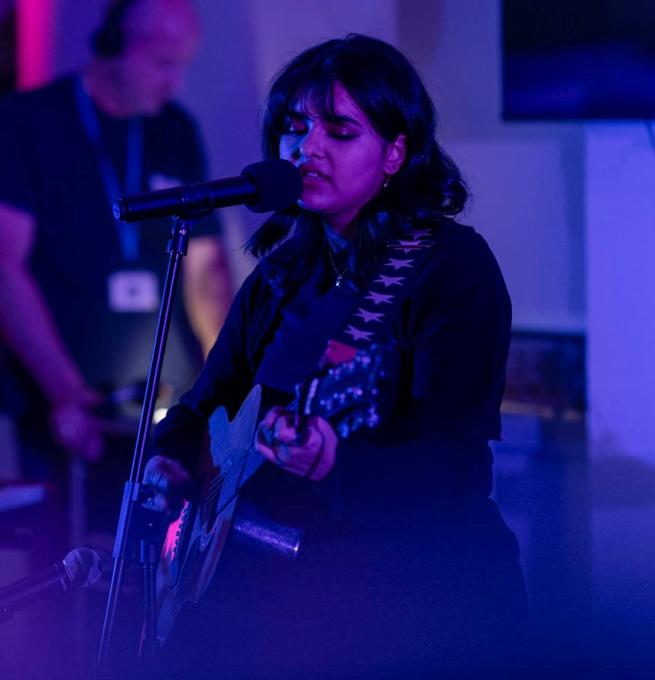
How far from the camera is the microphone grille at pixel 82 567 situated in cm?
150

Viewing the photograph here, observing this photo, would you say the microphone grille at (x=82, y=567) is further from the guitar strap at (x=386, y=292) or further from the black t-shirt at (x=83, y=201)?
the black t-shirt at (x=83, y=201)

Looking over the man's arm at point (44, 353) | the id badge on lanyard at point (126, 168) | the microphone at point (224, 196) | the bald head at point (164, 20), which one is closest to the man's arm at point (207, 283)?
the id badge on lanyard at point (126, 168)

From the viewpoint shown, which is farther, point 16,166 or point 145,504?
point 16,166

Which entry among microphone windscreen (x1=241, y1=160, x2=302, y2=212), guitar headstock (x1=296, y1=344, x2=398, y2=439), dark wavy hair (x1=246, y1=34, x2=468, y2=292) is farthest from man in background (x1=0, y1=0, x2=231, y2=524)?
guitar headstock (x1=296, y1=344, x2=398, y2=439)

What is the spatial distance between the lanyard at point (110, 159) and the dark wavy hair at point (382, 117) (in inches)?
78.7

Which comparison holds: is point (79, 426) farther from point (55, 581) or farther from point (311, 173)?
point (311, 173)

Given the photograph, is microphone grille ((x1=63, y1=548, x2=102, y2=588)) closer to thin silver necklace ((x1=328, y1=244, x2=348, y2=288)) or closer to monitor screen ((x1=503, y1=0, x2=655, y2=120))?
thin silver necklace ((x1=328, y1=244, x2=348, y2=288))

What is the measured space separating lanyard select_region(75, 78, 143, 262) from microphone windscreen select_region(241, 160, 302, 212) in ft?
7.26

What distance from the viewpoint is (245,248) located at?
6.04 ft

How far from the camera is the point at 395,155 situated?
62.4 inches

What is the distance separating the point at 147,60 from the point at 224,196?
2.34 m

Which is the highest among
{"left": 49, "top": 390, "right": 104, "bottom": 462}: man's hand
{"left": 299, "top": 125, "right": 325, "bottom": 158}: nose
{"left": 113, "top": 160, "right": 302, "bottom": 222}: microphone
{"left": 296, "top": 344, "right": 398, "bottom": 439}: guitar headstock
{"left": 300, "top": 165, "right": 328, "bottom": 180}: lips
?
{"left": 299, "top": 125, "right": 325, "bottom": 158}: nose

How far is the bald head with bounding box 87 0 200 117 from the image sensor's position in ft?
11.4

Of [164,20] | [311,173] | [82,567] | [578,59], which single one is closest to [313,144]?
[311,173]
